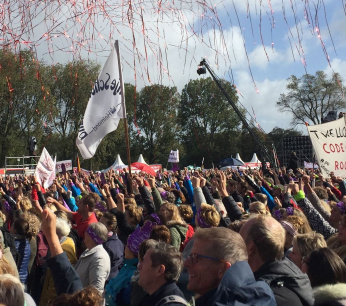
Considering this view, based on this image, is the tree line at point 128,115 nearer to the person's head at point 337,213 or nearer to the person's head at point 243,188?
the person's head at point 243,188

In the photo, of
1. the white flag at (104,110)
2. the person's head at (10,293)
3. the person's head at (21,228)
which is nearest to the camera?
the person's head at (10,293)

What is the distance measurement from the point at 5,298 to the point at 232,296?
3.40 feet

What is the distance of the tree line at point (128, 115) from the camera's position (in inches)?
1034

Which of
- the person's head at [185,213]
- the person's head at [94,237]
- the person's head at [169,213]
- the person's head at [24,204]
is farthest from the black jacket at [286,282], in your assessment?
the person's head at [24,204]

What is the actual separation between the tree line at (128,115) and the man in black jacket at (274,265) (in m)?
18.7

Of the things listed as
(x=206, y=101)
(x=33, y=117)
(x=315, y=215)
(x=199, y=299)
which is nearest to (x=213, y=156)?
(x=33, y=117)

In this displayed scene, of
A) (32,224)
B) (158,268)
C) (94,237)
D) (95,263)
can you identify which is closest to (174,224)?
(94,237)

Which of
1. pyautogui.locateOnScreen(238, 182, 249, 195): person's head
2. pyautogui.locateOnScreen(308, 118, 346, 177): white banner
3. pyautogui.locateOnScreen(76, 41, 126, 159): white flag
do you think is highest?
pyautogui.locateOnScreen(76, 41, 126, 159): white flag

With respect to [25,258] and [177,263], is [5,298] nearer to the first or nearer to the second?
[177,263]

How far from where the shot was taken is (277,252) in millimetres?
3053

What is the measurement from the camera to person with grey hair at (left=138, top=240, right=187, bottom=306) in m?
3.12

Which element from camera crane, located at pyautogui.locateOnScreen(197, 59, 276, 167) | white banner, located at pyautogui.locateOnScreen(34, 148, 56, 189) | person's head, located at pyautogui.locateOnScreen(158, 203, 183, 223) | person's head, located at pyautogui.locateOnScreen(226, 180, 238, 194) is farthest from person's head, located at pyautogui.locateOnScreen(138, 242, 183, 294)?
camera crane, located at pyautogui.locateOnScreen(197, 59, 276, 167)

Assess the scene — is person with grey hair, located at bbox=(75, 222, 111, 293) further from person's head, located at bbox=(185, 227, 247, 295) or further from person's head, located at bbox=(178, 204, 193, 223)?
person's head, located at bbox=(185, 227, 247, 295)

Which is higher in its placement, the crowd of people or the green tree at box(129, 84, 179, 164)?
the green tree at box(129, 84, 179, 164)
